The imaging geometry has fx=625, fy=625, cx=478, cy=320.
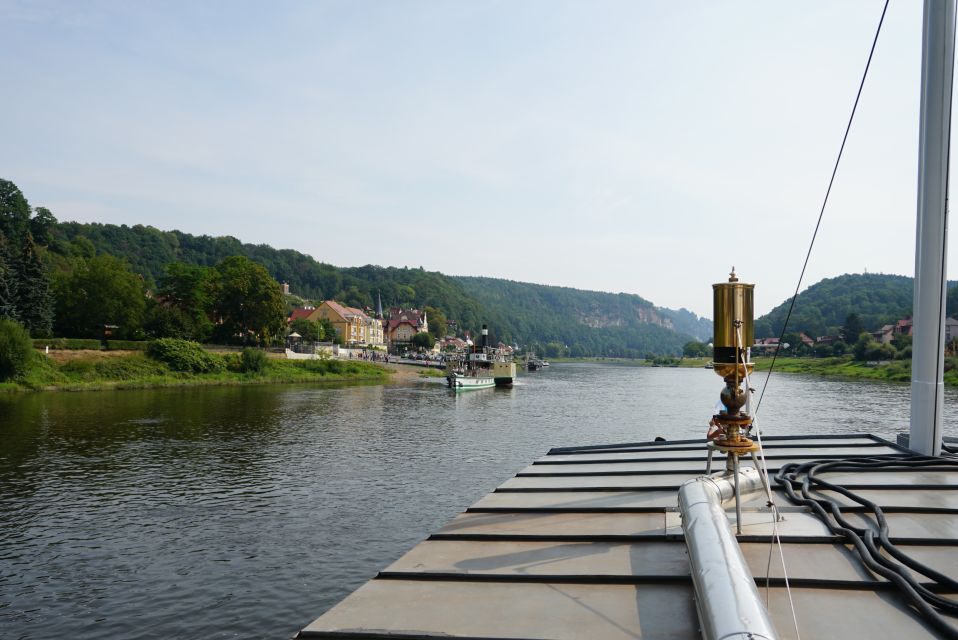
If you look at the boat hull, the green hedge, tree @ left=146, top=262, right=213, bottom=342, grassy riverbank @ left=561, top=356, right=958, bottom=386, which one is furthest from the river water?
grassy riverbank @ left=561, top=356, right=958, bottom=386

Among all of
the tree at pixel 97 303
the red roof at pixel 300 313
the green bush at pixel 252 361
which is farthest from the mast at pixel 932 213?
the red roof at pixel 300 313

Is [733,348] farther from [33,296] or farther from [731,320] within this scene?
[33,296]

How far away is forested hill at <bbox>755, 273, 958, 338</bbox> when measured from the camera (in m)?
121

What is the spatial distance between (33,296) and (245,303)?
19435mm

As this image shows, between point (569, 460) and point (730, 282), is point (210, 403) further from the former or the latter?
point (730, 282)

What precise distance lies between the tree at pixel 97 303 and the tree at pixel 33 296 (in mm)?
4053

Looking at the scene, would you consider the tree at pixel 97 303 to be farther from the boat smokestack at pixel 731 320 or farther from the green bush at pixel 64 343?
the boat smokestack at pixel 731 320

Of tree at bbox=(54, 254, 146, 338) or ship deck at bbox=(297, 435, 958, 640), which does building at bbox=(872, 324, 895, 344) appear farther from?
ship deck at bbox=(297, 435, 958, 640)

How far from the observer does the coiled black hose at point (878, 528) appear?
2879 millimetres

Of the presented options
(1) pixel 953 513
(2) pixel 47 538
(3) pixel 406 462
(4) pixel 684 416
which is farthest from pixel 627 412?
(1) pixel 953 513

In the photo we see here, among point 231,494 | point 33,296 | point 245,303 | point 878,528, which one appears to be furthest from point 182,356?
point 878,528

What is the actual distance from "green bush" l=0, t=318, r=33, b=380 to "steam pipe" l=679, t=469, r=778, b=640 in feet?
161

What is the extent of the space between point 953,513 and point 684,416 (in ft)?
A: 112

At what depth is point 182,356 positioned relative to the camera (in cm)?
5419
